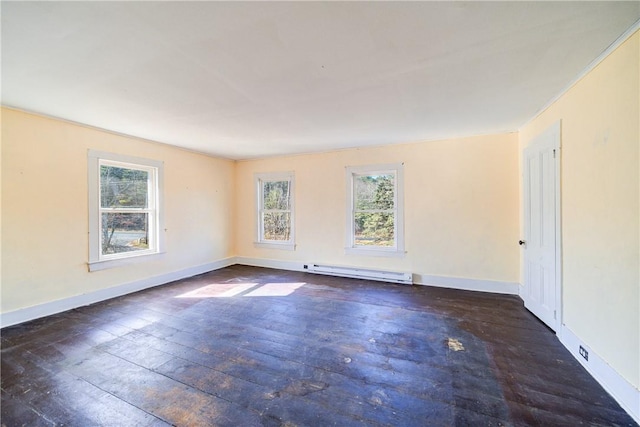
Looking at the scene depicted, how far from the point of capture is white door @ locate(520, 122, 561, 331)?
8.73 feet

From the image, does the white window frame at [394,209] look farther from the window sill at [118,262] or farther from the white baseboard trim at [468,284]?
the window sill at [118,262]

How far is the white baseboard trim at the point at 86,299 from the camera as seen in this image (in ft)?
9.73

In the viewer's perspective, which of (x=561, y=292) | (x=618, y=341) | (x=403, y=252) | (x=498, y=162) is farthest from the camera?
(x=403, y=252)

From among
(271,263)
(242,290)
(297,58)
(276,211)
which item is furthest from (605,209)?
(271,263)

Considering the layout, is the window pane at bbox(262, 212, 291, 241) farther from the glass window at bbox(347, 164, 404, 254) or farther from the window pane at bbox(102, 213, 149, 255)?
the window pane at bbox(102, 213, 149, 255)

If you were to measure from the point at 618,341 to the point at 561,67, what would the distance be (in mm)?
2100

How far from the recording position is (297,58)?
1935 millimetres

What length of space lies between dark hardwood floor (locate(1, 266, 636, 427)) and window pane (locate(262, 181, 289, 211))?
8.59ft

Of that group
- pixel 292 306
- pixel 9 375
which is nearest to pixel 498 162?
pixel 292 306

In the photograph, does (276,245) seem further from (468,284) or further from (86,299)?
(468,284)

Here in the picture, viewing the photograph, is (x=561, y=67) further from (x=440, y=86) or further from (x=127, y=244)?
(x=127, y=244)

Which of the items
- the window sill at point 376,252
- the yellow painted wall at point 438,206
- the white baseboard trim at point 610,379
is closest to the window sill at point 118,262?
the yellow painted wall at point 438,206

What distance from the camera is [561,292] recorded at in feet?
8.36

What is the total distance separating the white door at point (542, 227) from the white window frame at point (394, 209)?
172 cm
